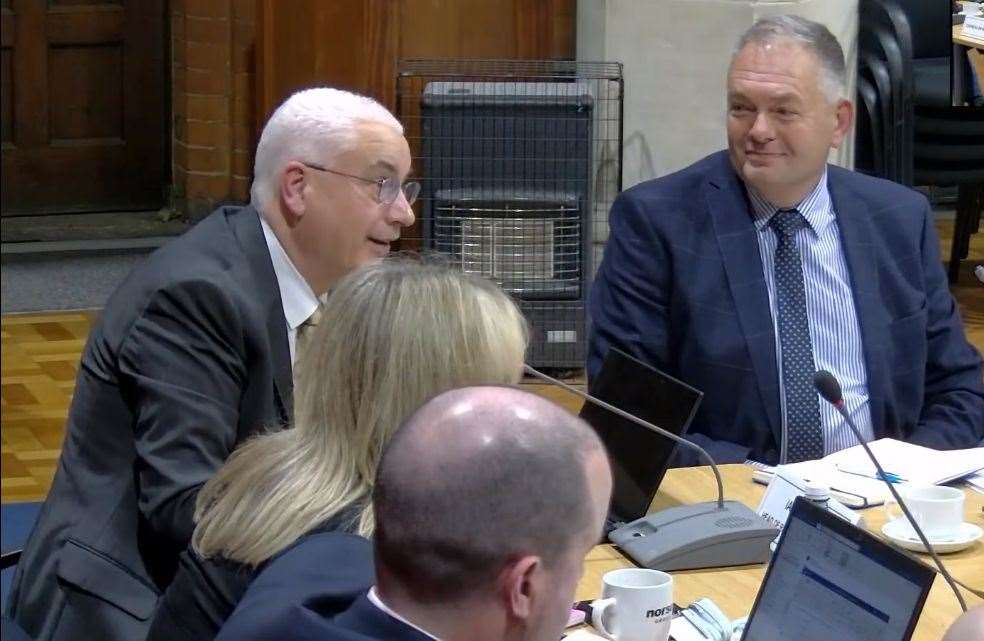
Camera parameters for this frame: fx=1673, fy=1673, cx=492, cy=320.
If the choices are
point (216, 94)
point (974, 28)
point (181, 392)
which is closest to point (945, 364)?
point (181, 392)

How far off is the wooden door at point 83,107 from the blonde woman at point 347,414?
4930mm

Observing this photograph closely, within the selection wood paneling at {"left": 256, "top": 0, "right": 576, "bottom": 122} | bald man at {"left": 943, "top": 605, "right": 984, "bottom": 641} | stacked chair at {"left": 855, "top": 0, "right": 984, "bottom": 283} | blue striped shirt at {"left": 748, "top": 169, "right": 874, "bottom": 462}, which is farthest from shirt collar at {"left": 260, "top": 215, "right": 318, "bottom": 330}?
stacked chair at {"left": 855, "top": 0, "right": 984, "bottom": 283}

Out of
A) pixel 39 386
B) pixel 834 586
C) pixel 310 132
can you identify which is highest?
pixel 310 132

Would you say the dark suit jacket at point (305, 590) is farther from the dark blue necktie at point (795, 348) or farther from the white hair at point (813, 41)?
the white hair at point (813, 41)

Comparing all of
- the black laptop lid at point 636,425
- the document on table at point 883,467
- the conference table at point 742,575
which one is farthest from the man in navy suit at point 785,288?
the black laptop lid at point 636,425

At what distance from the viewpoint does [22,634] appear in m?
2.03

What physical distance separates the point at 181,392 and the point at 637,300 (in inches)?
40.6

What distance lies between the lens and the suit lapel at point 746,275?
9.84 feet

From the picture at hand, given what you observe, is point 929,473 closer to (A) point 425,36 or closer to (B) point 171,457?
(B) point 171,457

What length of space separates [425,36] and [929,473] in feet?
11.4

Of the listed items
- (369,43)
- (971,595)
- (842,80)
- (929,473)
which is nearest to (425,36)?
(369,43)

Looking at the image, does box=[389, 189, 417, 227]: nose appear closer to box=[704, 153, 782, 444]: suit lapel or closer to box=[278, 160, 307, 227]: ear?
box=[278, 160, 307, 227]: ear

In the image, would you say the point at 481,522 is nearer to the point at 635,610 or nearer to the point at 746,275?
the point at 635,610

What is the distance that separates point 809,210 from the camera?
10.2 ft
